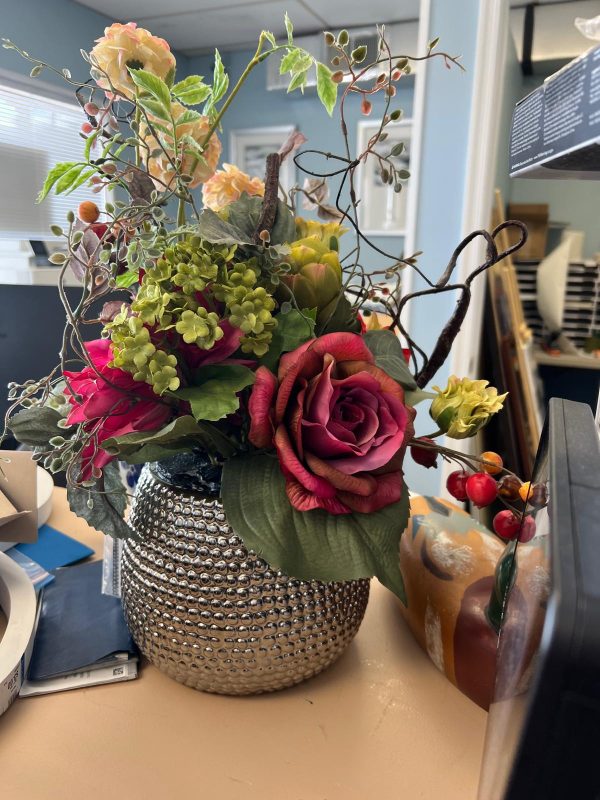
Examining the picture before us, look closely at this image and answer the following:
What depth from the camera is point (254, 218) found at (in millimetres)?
435

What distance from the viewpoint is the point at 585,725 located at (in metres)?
0.17

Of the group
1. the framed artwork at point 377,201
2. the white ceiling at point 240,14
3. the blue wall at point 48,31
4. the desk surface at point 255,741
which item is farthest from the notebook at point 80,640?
the framed artwork at point 377,201

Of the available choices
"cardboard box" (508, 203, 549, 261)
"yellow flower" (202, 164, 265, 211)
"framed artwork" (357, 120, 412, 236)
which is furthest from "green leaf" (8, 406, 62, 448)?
"framed artwork" (357, 120, 412, 236)

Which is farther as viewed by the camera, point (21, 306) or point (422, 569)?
point (21, 306)

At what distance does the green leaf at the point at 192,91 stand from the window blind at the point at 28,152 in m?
3.17

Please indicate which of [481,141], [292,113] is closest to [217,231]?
[481,141]

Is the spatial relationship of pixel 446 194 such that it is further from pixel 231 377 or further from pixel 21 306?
pixel 231 377

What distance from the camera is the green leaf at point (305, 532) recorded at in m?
0.39

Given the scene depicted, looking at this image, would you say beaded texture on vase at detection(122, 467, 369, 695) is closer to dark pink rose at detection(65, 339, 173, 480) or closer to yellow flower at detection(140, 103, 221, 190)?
dark pink rose at detection(65, 339, 173, 480)

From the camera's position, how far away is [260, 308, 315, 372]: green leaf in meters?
0.42

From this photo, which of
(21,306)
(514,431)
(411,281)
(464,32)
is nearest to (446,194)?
(411,281)

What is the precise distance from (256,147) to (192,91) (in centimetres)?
453

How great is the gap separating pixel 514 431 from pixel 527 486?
5.62 ft

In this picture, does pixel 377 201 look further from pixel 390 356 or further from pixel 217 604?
pixel 217 604
